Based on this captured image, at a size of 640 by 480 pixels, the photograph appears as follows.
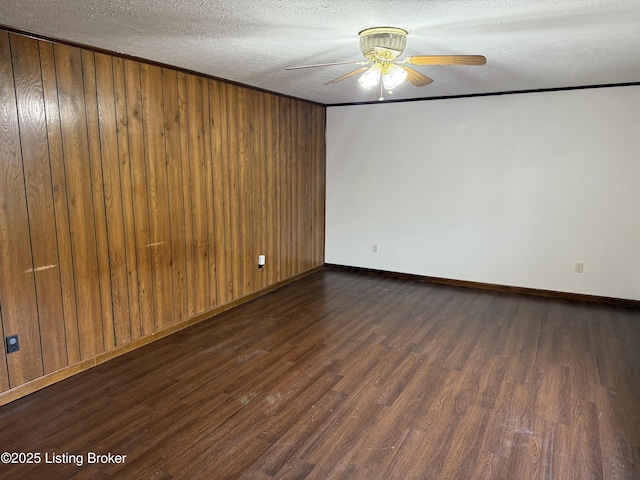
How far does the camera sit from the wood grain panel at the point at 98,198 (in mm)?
2996

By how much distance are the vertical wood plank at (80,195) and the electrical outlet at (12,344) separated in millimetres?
410

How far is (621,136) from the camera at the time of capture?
442 centimetres

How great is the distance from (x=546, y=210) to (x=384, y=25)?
3.31m

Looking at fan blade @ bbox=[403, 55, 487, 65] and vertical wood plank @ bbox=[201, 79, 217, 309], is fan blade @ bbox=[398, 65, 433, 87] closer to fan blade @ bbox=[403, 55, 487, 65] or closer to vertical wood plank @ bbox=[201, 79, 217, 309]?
fan blade @ bbox=[403, 55, 487, 65]

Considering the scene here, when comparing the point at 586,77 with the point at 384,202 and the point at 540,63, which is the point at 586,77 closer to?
the point at 540,63

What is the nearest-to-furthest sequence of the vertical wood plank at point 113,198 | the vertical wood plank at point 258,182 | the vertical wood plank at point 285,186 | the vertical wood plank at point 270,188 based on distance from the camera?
1. the vertical wood plank at point 113,198
2. the vertical wood plank at point 258,182
3. the vertical wood plank at point 270,188
4. the vertical wood plank at point 285,186

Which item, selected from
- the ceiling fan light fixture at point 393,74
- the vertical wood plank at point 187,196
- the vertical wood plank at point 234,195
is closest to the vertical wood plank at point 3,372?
the vertical wood plank at point 187,196

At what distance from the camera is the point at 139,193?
11.3 feet

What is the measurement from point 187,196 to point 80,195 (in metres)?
1.00

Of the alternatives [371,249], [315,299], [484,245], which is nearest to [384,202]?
[371,249]

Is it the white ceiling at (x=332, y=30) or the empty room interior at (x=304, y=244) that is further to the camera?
the empty room interior at (x=304, y=244)

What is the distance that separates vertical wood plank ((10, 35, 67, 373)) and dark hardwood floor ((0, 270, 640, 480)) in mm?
363

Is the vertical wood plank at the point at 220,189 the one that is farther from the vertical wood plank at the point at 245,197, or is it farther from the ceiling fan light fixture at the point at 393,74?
the ceiling fan light fixture at the point at 393,74

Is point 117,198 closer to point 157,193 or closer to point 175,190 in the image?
point 157,193
